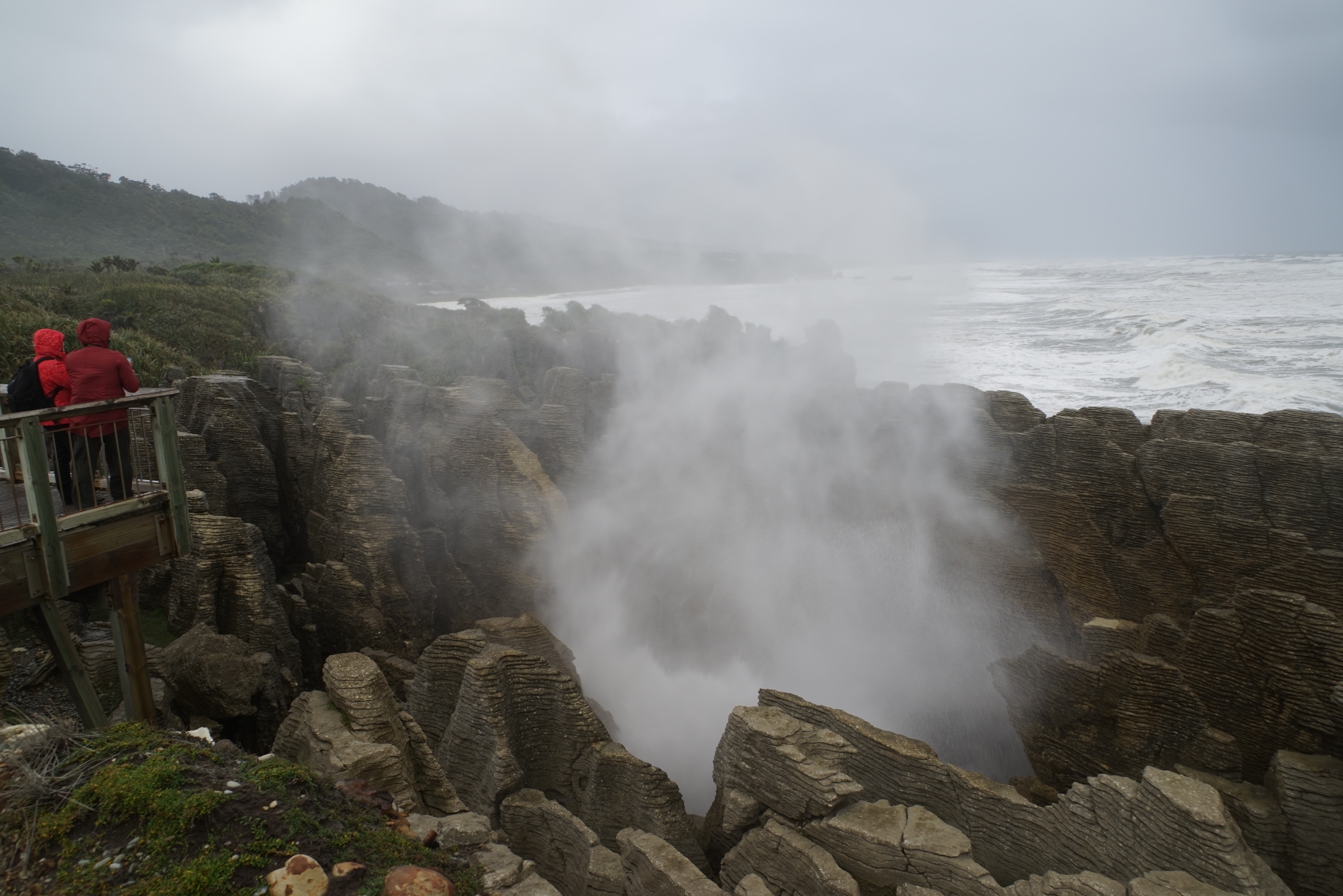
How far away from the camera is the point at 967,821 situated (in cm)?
542

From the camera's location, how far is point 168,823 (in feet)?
11.1

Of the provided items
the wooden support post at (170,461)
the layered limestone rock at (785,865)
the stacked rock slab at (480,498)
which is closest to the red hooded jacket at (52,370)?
the wooden support post at (170,461)

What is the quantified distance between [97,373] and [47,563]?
4.89 feet

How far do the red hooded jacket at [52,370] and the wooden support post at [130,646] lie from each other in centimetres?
132

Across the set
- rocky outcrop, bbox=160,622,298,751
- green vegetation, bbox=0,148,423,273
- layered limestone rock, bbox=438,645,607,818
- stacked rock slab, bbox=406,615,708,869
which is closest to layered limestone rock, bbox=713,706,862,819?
stacked rock slab, bbox=406,615,708,869

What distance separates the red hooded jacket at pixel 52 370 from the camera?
5.36m

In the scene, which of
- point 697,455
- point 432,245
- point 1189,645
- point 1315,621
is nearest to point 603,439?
point 697,455

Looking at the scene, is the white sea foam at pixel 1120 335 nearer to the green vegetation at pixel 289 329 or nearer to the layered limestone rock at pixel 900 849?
the green vegetation at pixel 289 329

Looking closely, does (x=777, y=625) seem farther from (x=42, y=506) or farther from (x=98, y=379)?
(x=42, y=506)

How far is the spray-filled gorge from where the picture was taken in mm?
5340

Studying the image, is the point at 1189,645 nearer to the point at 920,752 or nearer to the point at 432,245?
the point at 920,752

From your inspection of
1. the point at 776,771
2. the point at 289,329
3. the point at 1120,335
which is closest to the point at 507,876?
the point at 776,771

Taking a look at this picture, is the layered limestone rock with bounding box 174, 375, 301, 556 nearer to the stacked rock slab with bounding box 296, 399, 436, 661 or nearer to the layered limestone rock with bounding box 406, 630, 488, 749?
the stacked rock slab with bounding box 296, 399, 436, 661

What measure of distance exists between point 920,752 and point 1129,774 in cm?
261
